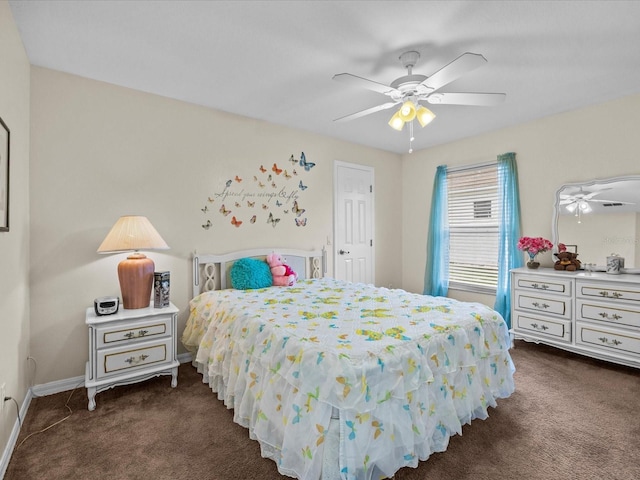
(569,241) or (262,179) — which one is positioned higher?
(262,179)

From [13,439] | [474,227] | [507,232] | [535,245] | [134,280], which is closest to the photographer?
[13,439]

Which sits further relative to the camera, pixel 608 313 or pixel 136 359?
pixel 608 313

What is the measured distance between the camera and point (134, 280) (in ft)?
8.86

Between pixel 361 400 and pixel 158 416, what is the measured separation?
5.30ft

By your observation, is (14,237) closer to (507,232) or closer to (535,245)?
(535,245)

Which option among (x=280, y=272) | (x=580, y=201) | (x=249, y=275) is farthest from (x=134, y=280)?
(x=580, y=201)

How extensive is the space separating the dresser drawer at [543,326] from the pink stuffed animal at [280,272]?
98.0 inches

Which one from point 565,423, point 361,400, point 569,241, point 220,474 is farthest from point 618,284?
point 220,474

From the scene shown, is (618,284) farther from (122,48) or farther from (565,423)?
(122,48)

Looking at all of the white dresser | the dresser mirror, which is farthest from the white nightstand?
the dresser mirror

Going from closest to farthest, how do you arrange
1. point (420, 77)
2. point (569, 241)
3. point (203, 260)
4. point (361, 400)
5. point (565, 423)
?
point (361, 400), point (565, 423), point (420, 77), point (203, 260), point (569, 241)

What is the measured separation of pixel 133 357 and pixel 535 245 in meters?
4.07

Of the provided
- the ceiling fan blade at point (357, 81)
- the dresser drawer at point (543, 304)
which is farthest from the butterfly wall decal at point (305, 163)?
the dresser drawer at point (543, 304)

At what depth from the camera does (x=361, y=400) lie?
1.52m
